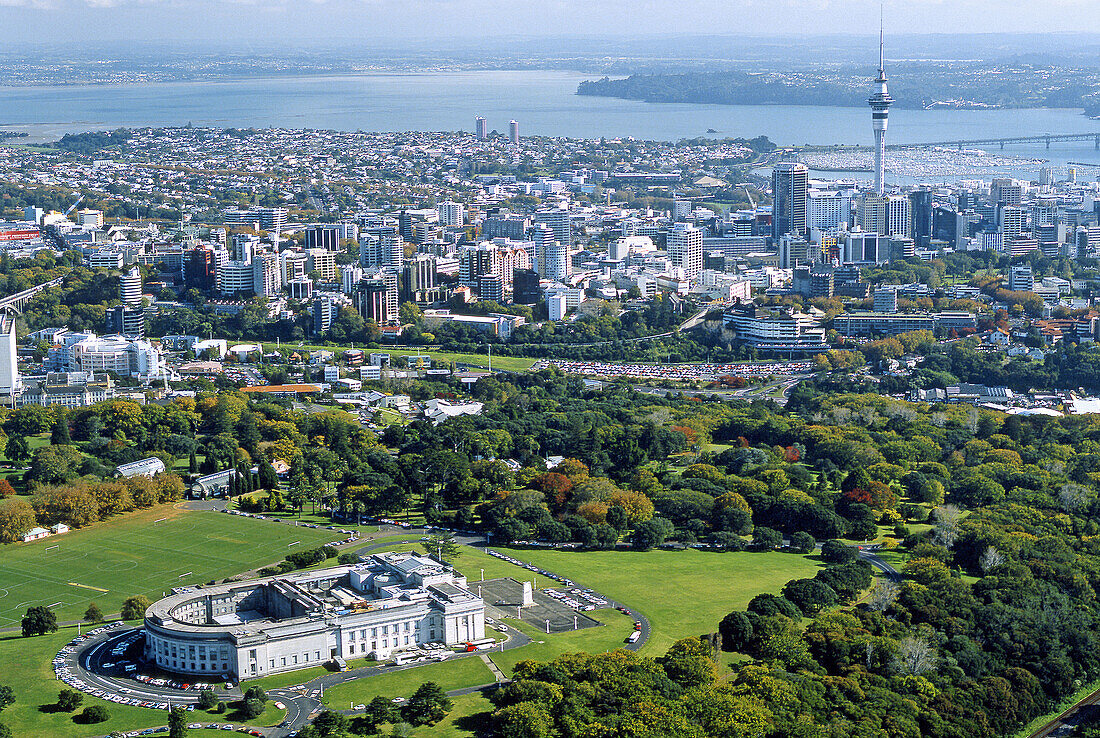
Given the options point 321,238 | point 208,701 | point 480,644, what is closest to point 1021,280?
point 321,238

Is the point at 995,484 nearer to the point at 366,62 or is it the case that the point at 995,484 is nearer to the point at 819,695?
the point at 819,695

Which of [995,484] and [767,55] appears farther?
[767,55]

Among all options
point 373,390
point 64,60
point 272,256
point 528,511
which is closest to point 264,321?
point 272,256

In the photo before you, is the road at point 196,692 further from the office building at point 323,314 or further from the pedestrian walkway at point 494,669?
the office building at point 323,314

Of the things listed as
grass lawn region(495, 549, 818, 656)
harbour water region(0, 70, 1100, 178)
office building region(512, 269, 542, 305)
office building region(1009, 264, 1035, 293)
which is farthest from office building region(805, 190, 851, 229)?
grass lawn region(495, 549, 818, 656)

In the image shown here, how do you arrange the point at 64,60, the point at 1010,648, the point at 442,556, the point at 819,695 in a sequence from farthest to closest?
the point at 64,60
the point at 442,556
the point at 1010,648
the point at 819,695

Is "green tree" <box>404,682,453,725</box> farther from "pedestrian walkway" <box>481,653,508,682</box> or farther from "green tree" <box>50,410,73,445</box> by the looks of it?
"green tree" <box>50,410,73,445</box>
